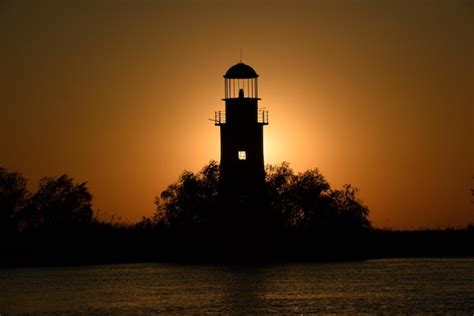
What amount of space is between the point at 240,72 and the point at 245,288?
50.9ft

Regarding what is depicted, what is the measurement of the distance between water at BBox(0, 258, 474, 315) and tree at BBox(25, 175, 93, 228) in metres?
3.58

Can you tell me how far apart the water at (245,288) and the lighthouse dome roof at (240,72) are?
43.0ft

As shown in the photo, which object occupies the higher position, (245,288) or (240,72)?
(240,72)

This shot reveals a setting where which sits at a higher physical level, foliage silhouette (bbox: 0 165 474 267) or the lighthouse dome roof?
the lighthouse dome roof

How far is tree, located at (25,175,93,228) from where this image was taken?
4486 inches

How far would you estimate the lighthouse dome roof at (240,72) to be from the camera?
106m

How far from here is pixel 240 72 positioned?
105812 millimetres

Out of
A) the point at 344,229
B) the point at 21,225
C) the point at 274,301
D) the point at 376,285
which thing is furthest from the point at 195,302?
the point at 21,225

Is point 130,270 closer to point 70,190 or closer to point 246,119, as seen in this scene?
point 70,190

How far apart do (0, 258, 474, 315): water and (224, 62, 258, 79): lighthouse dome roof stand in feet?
43.0

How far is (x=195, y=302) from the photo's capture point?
91.6m

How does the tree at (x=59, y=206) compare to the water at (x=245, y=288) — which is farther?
the tree at (x=59, y=206)

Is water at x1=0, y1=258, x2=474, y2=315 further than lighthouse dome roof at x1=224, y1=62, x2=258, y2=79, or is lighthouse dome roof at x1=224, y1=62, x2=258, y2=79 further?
lighthouse dome roof at x1=224, y1=62, x2=258, y2=79

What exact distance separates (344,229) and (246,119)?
11081mm
